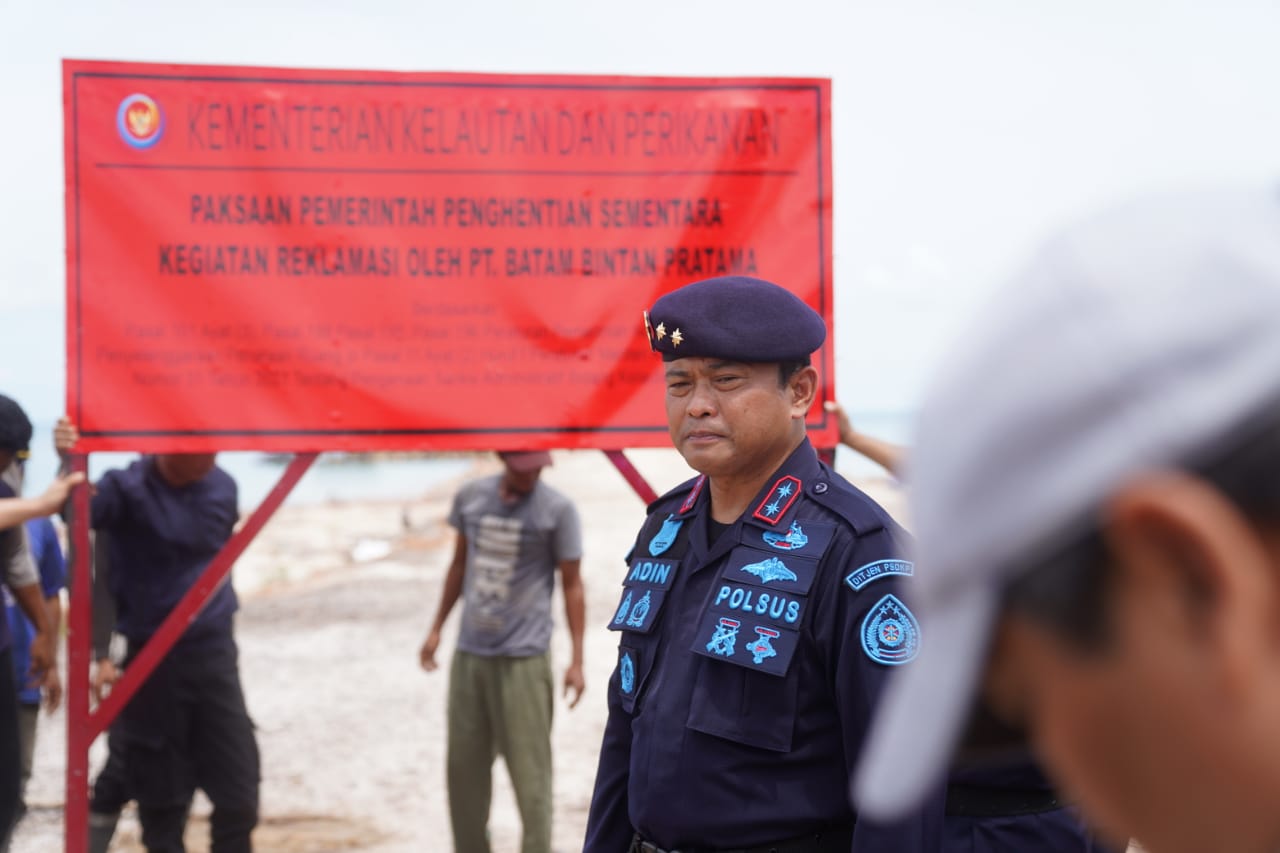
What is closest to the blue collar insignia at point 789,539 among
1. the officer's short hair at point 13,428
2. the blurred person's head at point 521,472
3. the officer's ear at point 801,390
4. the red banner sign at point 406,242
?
the officer's ear at point 801,390

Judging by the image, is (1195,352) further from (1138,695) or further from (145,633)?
(145,633)

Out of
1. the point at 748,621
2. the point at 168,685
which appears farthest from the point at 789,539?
the point at 168,685

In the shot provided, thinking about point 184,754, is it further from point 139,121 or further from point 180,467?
point 139,121

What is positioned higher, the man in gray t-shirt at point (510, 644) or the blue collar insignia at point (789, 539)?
the blue collar insignia at point (789, 539)

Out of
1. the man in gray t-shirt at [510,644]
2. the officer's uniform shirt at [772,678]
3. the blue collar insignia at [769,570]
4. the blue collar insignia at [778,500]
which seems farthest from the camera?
the man in gray t-shirt at [510,644]

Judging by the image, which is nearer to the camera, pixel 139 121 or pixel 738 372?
pixel 738 372

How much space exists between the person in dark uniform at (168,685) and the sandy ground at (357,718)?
717 millimetres

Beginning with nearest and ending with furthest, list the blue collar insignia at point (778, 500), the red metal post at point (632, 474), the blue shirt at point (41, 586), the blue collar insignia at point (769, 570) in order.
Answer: the blue collar insignia at point (769, 570)
the blue collar insignia at point (778, 500)
the red metal post at point (632, 474)
the blue shirt at point (41, 586)

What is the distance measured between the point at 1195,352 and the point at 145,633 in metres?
4.24

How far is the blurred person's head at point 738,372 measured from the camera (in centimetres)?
232

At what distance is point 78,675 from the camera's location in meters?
3.52

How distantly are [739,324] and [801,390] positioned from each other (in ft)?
0.64

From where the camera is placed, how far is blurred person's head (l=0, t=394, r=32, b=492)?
4016mm

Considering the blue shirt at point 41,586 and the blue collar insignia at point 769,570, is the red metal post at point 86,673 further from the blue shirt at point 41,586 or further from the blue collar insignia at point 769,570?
the blue collar insignia at point 769,570
